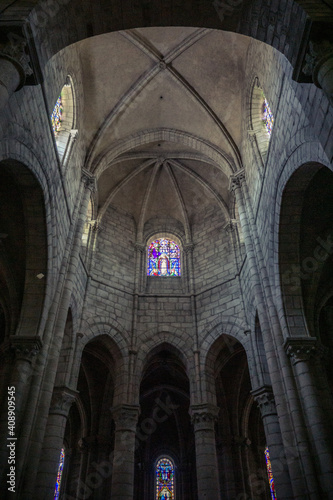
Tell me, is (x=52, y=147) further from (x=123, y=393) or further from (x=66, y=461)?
(x=66, y=461)

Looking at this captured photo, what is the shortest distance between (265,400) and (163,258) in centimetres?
814

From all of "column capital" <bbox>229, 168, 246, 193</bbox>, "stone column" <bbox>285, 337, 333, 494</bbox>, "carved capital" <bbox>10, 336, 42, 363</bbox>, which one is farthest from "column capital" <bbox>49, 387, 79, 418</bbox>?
"column capital" <bbox>229, 168, 246, 193</bbox>

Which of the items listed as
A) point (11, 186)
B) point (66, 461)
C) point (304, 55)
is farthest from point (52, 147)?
point (66, 461)

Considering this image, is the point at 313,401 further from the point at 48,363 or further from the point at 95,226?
the point at 95,226

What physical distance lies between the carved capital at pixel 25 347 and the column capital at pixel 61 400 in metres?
2.33

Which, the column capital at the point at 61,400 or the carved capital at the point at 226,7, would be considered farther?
the column capital at the point at 61,400

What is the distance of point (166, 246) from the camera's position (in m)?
17.7

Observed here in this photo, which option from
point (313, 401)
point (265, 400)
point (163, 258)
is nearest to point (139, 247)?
point (163, 258)

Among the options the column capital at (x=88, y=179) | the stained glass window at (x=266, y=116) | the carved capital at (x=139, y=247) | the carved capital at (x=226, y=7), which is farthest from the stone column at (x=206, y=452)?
the carved capital at (x=226, y=7)

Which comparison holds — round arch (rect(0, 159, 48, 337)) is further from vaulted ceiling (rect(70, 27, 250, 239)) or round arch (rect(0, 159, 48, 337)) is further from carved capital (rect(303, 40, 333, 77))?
carved capital (rect(303, 40, 333, 77))

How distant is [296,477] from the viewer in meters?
7.66

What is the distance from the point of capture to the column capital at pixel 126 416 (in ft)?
39.5

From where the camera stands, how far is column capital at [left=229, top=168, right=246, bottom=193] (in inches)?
529

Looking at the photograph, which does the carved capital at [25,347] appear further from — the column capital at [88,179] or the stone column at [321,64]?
the stone column at [321,64]
